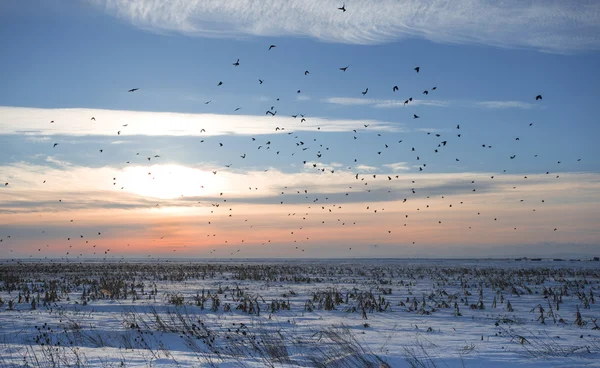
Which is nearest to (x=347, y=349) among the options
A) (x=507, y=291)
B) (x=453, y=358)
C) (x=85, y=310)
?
(x=453, y=358)

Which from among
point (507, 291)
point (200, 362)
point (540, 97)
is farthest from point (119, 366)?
point (507, 291)

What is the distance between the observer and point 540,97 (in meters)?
21.2

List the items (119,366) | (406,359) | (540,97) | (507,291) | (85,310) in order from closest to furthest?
1. (119,366)
2. (406,359)
3. (85,310)
4. (540,97)
5. (507,291)

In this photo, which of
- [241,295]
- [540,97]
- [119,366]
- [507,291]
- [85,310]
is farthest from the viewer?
[507,291]

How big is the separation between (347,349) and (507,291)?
18852 mm

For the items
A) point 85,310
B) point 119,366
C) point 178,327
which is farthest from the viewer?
point 85,310

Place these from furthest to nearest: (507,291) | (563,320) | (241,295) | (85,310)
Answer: (507,291) < (241,295) < (85,310) < (563,320)

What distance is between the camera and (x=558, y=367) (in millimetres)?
9367

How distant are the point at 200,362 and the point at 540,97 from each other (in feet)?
59.3

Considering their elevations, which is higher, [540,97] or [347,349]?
[540,97]

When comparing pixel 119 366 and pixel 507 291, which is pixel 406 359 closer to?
pixel 119 366

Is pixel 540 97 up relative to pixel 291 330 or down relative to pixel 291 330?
up

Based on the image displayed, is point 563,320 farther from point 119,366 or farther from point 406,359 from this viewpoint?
point 119,366

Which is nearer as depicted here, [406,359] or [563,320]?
[406,359]
